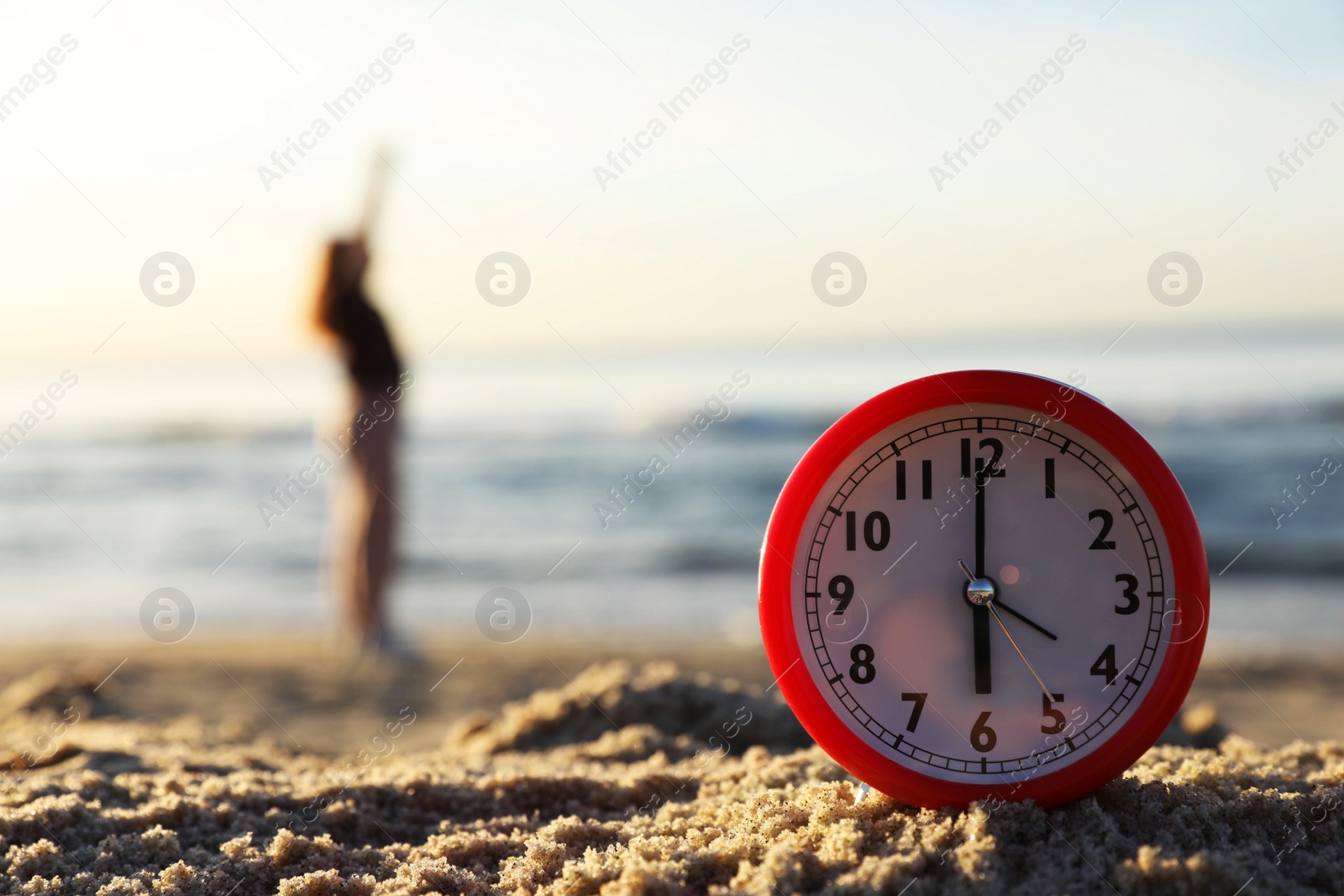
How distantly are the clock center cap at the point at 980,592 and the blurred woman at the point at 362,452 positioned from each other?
5.01 meters

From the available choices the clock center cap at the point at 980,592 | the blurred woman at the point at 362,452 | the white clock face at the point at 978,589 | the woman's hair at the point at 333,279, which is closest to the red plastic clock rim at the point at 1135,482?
the white clock face at the point at 978,589

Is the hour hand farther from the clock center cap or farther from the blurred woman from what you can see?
the blurred woman

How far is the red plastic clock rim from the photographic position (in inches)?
72.0

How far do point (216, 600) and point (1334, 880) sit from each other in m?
7.81

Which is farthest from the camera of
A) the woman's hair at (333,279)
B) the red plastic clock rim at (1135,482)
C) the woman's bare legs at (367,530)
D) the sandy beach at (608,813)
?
the woman's bare legs at (367,530)

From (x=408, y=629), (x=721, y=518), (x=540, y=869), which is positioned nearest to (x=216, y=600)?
(x=408, y=629)

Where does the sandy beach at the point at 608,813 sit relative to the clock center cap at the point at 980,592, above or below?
below

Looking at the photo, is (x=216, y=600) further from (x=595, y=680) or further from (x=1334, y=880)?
(x=1334, y=880)

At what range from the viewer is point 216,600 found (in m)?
7.86

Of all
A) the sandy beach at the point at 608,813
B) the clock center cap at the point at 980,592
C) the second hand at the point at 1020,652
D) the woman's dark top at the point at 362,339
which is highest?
the woman's dark top at the point at 362,339

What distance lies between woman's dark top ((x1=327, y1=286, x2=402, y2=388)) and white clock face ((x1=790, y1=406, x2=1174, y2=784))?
4914 millimetres

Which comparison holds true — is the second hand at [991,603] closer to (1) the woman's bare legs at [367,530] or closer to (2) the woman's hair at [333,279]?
(1) the woman's bare legs at [367,530]

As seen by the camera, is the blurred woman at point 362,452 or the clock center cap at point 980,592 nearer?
the clock center cap at point 980,592

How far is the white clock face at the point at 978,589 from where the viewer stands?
188cm
